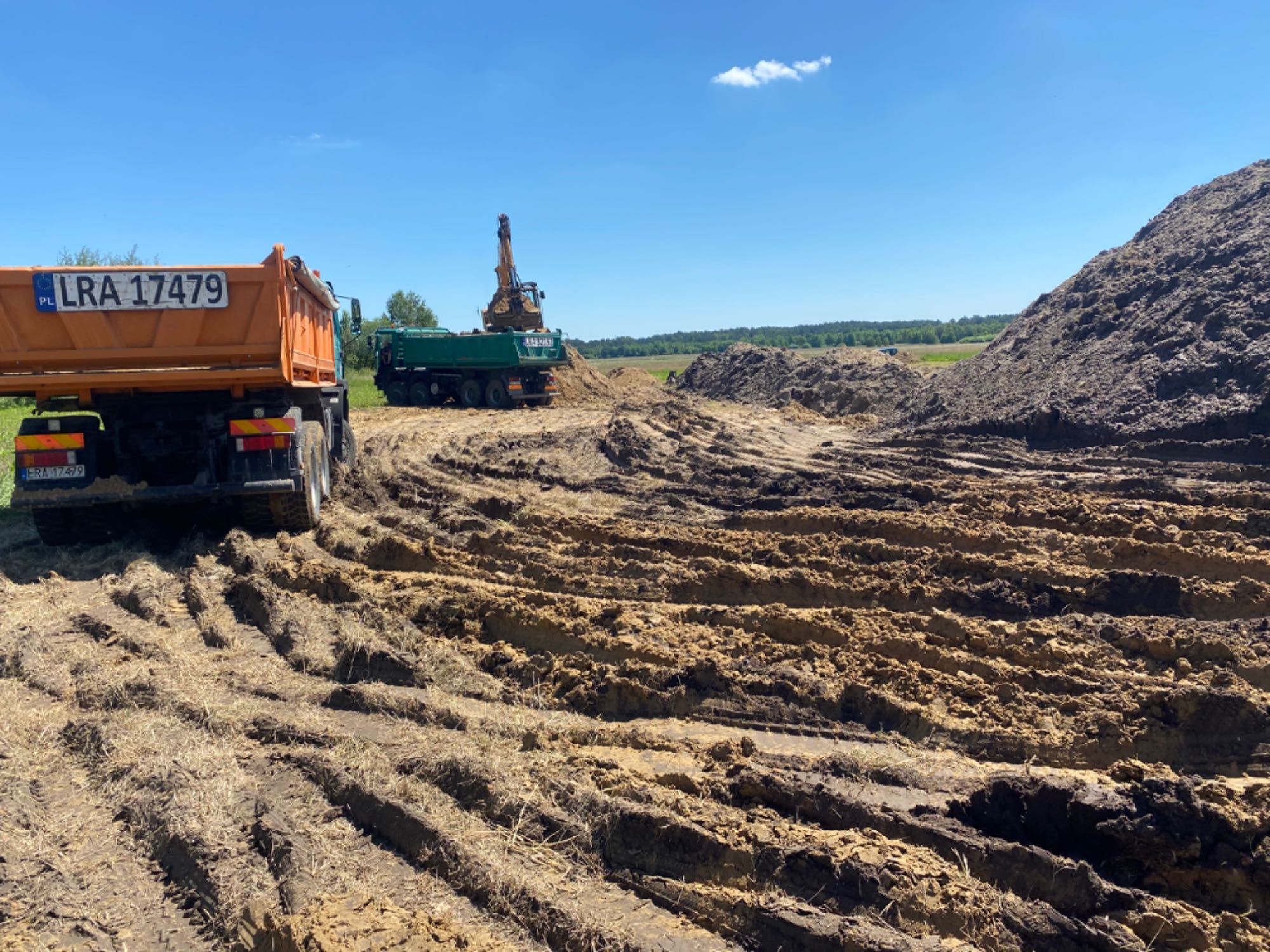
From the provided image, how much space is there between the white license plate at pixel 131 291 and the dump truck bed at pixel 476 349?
16994 mm

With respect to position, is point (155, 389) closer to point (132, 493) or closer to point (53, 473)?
point (132, 493)

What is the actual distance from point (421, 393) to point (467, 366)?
192cm

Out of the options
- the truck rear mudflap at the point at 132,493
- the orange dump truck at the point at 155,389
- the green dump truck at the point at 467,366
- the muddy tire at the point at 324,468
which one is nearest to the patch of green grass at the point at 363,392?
the green dump truck at the point at 467,366

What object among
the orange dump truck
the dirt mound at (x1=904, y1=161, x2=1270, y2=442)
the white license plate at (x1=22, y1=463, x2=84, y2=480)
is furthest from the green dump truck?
the white license plate at (x1=22, y1=463, x2=84, y2=480)

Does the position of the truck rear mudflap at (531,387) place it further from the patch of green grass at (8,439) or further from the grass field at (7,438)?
the grass field at (7,438)

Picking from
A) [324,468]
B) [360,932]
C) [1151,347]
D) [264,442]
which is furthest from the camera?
[1151,347]

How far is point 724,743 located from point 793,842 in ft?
2.74

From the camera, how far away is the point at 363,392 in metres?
34.1

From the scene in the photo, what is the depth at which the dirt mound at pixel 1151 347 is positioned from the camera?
37.8ft

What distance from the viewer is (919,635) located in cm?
521

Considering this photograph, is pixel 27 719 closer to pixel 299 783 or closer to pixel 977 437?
pixel 299 783

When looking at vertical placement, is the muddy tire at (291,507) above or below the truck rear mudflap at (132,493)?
below

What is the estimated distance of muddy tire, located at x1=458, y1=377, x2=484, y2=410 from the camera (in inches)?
991

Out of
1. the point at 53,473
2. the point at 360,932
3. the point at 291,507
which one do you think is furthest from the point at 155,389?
the point at 360,932
